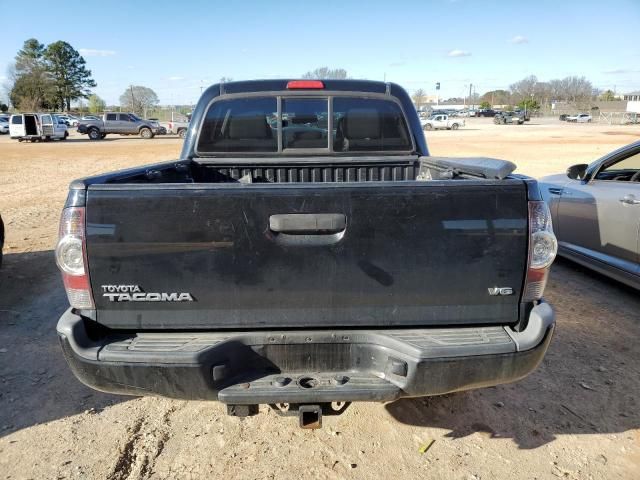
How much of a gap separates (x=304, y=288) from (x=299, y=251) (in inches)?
6.9

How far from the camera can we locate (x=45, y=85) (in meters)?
83.8

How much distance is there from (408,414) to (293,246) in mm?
1644

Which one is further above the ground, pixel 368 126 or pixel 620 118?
pixel 620 118

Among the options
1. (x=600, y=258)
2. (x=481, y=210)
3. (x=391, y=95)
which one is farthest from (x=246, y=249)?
(x=600, y=258)

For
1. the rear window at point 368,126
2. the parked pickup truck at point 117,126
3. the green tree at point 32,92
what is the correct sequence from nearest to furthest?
the rear window at point 368,126 < the parked pickup truck at point 117,126 < the green tree at point 32,92

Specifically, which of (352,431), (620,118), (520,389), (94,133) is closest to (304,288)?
(352,431)

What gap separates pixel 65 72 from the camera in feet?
299

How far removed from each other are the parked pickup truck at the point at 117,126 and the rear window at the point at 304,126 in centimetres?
3853

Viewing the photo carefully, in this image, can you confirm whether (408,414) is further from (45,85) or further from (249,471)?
(45,85)

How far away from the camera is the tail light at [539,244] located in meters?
2.27

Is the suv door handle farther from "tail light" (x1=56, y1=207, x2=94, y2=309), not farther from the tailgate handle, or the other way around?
"tail light" (x1=56, y1=207, x2=94, y2=309)

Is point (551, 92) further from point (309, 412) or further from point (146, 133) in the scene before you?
point (309, 412)

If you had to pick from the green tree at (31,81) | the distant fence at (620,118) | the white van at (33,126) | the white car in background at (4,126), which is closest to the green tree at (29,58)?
the green tree at (31,81)

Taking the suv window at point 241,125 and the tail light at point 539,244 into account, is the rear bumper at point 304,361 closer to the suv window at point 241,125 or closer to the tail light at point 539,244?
the tail light at point 539,244
